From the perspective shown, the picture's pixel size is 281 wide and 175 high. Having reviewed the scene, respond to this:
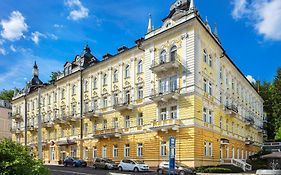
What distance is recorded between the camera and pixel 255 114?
2896 inches

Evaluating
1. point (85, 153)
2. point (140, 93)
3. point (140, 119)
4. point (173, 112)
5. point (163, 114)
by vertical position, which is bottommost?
point (85, 153)

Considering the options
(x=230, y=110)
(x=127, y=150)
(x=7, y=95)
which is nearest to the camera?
(x=127, y=150)

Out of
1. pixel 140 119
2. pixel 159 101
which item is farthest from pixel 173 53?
pixel 140 119

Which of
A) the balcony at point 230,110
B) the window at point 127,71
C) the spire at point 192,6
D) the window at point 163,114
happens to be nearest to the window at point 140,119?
the window at point 163,114

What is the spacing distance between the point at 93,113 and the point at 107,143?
5.64 meters

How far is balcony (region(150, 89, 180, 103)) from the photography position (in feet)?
129

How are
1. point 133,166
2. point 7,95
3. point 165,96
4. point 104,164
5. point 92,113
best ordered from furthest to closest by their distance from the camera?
point 7,95, point 92,113, point 104,164, point 165,96, point 133,166

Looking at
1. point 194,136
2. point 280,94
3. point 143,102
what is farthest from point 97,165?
point 280,94

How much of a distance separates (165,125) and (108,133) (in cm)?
1230

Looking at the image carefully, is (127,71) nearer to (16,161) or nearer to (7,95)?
(16,161)

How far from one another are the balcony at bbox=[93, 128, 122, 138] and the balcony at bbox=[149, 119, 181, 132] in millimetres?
8232

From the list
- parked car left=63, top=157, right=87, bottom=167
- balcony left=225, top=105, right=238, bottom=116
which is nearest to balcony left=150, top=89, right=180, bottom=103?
balcony left=225, top=105, right=238, bottom=116

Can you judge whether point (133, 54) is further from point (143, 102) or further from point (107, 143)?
point (107, 143)

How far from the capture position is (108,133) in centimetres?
4900
